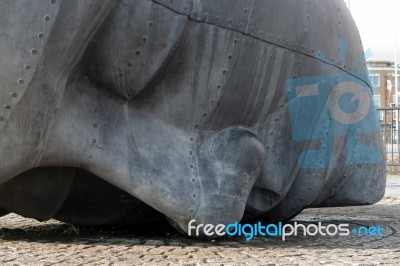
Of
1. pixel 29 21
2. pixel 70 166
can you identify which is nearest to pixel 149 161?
pixel 70 166

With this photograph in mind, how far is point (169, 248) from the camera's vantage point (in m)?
4.56

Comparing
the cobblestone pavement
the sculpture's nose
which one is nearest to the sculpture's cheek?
the sculpture's nose

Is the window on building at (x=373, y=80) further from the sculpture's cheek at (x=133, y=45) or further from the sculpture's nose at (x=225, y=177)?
the sculpture's cheek at (x=133, y=45)

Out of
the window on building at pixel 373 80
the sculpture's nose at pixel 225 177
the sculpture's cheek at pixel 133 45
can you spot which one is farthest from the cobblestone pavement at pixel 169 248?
the window on building at pixel 373 80

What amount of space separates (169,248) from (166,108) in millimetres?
994

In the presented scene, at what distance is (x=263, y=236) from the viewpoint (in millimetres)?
5305

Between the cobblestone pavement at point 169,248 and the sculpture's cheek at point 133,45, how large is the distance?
44.7 inches

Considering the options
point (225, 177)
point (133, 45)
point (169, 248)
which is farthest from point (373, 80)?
point (133, 45)

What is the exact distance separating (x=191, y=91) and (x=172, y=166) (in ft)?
1.82

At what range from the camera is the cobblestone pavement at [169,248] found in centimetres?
404

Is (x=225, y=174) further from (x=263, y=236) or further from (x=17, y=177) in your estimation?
Answer: (x=17, y=177)

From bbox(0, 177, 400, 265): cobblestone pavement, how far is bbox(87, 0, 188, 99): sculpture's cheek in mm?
1134

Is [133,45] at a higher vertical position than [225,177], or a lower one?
higher

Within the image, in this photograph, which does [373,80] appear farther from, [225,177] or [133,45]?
[133,45]
